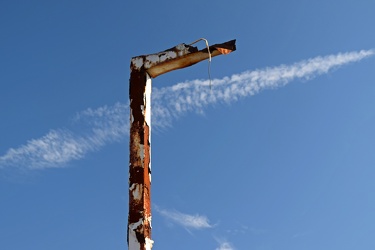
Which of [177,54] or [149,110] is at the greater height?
[177,54]

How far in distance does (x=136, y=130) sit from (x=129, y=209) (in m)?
0.71

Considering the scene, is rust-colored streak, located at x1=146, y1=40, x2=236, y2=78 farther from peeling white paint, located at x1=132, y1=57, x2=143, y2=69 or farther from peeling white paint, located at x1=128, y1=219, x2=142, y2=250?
peeling white paint, located at x1=128, y1=219, x2=142, y2=250

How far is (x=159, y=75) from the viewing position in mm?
5609

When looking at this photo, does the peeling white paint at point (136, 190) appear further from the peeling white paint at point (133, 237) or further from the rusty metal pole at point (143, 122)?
the peeling white paint at point (133, 237)

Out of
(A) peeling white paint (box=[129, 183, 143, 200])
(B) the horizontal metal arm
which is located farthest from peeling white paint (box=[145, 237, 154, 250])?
(B) the horizontal metal arm

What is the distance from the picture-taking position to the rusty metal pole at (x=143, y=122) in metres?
4.88

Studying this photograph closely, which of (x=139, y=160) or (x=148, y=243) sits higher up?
(x=139, y=160)

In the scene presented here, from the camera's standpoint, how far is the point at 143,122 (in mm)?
5254

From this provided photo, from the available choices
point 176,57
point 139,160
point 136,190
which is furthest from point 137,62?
point 136,190

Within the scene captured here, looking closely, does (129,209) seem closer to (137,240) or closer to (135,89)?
(137,240)

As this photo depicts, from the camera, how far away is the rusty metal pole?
4.88m

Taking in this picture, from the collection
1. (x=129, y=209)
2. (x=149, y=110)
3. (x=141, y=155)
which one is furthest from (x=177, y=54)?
(x=129, y=209)

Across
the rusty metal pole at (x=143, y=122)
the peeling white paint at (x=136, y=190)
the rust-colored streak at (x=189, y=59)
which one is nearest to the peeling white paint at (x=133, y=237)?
the rusty metal pole at (x=143, y=122)

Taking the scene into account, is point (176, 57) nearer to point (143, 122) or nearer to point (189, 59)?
point (189, 59)
